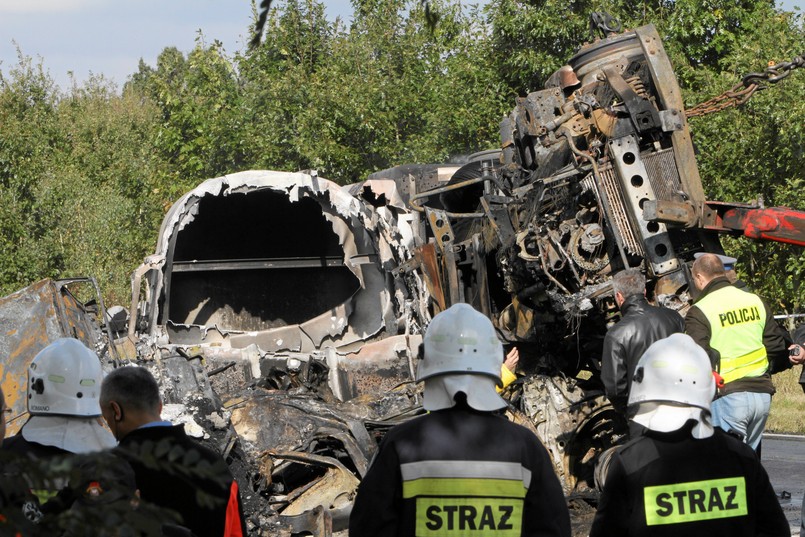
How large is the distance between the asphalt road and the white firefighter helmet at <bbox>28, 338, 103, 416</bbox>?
5274 millimetres

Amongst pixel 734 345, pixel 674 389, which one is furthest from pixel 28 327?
pixel 674 389

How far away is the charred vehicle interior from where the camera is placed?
26.2ft

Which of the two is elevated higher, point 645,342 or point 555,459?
point 645,342

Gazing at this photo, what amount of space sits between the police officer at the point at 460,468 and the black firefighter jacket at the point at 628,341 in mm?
3852

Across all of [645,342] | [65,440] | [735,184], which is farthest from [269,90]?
[65,440]

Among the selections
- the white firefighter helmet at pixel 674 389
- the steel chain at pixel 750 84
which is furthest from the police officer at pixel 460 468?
the steel chain at pixel 750 84

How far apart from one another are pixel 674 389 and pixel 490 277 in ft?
23.4

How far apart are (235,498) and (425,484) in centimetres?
73

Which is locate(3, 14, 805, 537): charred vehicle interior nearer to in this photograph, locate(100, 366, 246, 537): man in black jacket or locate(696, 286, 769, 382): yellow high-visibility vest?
locate(696, 286, 769, 382): yellow high-visibility vest

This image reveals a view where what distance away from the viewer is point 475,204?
11344mm

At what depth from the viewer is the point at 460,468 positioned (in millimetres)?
3008

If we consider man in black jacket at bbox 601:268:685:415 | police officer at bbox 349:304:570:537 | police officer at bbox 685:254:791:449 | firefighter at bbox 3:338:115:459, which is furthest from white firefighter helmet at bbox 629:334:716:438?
police officer at bbox 685:254:791:449

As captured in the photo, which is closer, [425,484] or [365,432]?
[425,484]

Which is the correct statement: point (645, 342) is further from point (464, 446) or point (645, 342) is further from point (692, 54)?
point (692, 54)
